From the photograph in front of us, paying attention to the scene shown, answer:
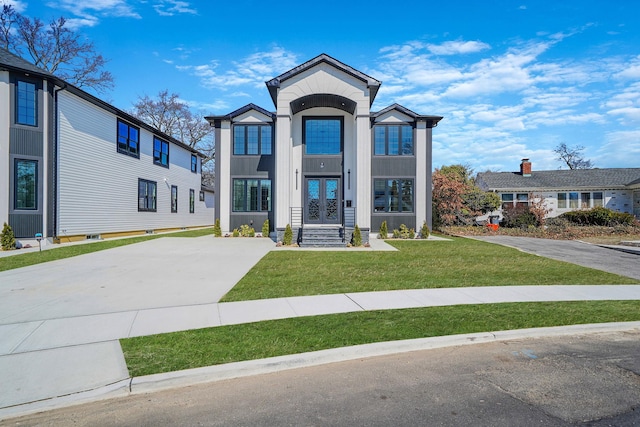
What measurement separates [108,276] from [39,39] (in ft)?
99.0

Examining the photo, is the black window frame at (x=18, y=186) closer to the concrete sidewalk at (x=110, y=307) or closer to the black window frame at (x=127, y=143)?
the black window frame at (x=127, y=143)

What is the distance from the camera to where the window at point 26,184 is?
1484 centimetres

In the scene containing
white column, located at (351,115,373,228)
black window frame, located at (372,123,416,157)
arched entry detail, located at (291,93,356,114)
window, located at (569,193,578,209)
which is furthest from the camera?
window, located at (569,193,578,209)

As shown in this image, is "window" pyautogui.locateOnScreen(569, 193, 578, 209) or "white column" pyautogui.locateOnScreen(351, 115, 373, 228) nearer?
"white column" pyautogui.locateOnScreen(351, 115, 373, 228)

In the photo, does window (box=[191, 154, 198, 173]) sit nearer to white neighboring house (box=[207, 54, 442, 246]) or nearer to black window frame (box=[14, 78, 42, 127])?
white neighboring house (box=[207, 54, 442, 246])

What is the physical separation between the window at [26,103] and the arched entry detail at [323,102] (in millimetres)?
10802

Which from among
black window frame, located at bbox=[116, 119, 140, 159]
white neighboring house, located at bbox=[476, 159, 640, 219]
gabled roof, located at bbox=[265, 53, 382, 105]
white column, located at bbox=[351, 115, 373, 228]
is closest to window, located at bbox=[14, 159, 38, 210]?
black window frame, located at bbox=[116, 119, 140, 159]

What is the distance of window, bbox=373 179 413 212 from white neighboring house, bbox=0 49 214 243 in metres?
14.2

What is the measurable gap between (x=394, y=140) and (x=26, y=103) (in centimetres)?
1682

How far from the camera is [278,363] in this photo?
14.1 ft

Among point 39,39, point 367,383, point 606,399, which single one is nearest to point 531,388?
point 606,399

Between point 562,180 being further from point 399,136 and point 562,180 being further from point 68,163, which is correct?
point 68,163

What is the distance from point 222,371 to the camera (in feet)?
13.3

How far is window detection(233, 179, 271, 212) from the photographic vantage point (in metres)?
20.2
